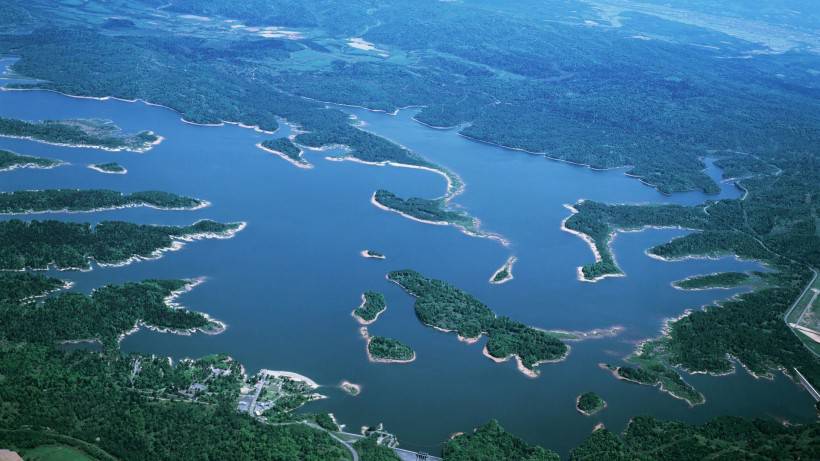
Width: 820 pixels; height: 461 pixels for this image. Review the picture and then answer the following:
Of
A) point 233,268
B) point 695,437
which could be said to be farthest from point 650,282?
point 233,268

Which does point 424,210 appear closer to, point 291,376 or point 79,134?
point 291,376

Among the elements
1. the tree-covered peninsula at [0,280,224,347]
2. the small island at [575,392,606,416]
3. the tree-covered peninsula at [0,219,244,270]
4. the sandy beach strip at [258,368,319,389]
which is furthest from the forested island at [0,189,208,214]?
the small island at [575,392,606,416]

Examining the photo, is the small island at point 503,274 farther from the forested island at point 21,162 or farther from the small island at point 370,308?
the forested island at point 21,162

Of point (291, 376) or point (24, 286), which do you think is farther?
point (24, 286)

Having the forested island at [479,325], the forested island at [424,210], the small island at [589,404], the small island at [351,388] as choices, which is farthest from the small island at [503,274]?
the small island at [351,388]

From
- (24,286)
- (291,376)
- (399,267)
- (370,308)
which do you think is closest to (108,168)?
(24,286)

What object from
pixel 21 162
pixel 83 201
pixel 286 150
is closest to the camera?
pixel 83 201
